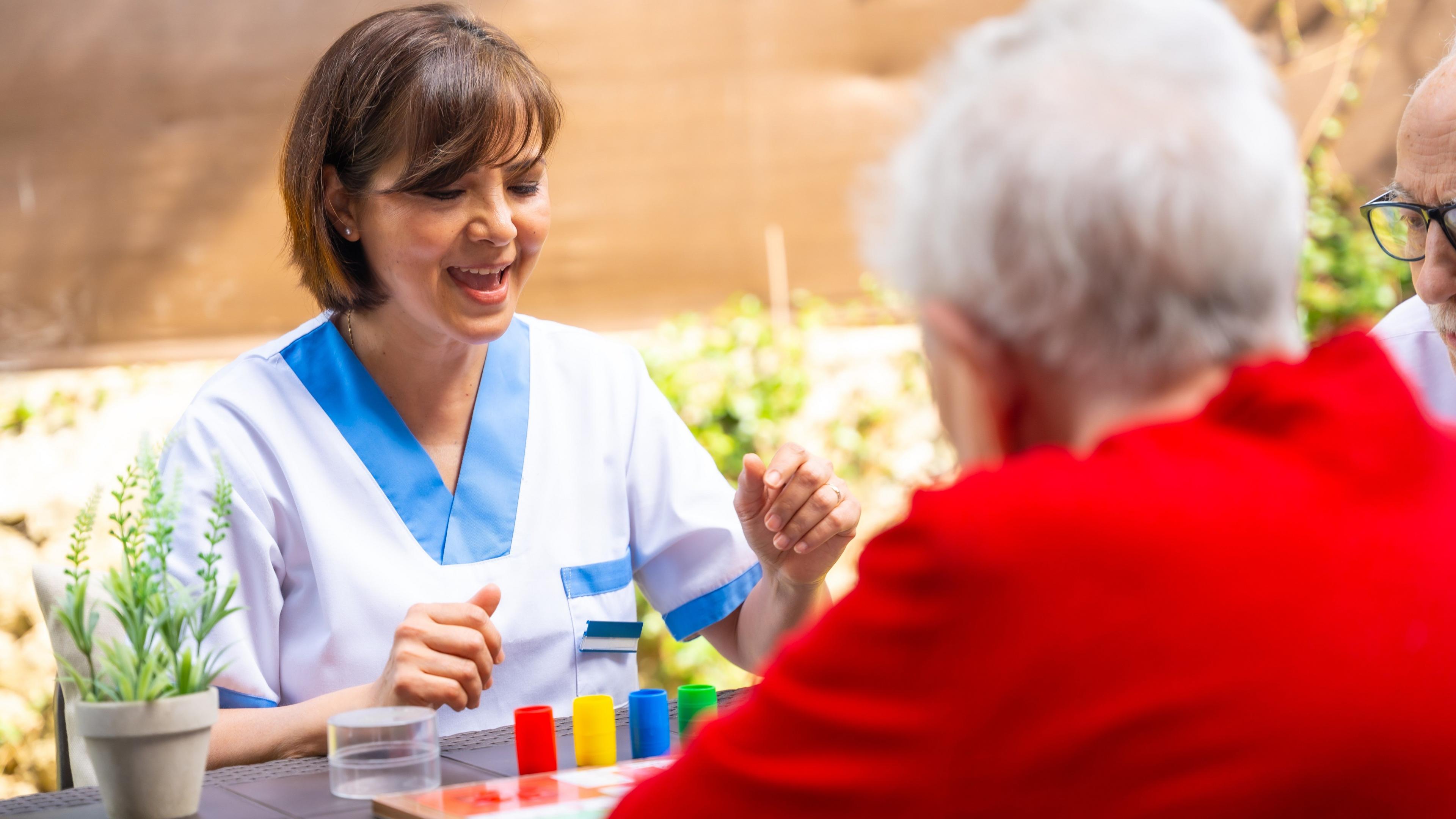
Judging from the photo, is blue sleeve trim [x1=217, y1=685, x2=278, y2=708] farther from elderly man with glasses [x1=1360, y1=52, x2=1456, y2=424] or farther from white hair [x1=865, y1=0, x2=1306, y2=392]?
elderly man with glasses [x1=1360, y1=52, x2=1456, y2=424]

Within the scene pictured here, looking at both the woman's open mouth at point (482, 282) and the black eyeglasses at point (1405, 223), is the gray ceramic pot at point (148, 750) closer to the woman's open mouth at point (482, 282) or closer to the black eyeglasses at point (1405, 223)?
the woman's open mouth at point (482, 282)

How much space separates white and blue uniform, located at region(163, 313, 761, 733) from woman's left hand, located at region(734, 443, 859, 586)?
26cm

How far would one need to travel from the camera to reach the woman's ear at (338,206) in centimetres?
190

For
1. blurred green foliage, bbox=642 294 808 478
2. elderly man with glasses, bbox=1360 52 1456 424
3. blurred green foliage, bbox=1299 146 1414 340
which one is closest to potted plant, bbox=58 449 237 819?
elderly man with glasses, bbox=1360 52 1456 424

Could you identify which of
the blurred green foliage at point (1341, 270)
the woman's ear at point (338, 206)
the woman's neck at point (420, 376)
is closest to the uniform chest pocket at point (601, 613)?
the woman's neck at point (420, 376)

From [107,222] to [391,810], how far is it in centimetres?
277

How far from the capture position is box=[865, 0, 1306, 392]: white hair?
0.71 meters

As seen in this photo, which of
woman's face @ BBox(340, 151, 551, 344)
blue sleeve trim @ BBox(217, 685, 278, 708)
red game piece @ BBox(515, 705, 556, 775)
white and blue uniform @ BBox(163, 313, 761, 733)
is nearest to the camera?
red game piece @ BBox(515, 705, 556, 775)

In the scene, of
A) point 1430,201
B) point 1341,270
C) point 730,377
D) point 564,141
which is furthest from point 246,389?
point 1341,270

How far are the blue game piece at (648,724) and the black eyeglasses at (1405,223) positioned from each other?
134cm

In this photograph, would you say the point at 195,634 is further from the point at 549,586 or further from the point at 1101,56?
the point at 1101,56

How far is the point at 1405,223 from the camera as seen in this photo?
2.05 m

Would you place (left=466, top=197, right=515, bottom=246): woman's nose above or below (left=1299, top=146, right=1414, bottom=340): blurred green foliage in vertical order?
below

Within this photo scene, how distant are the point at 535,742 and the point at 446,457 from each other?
67 centimetres
